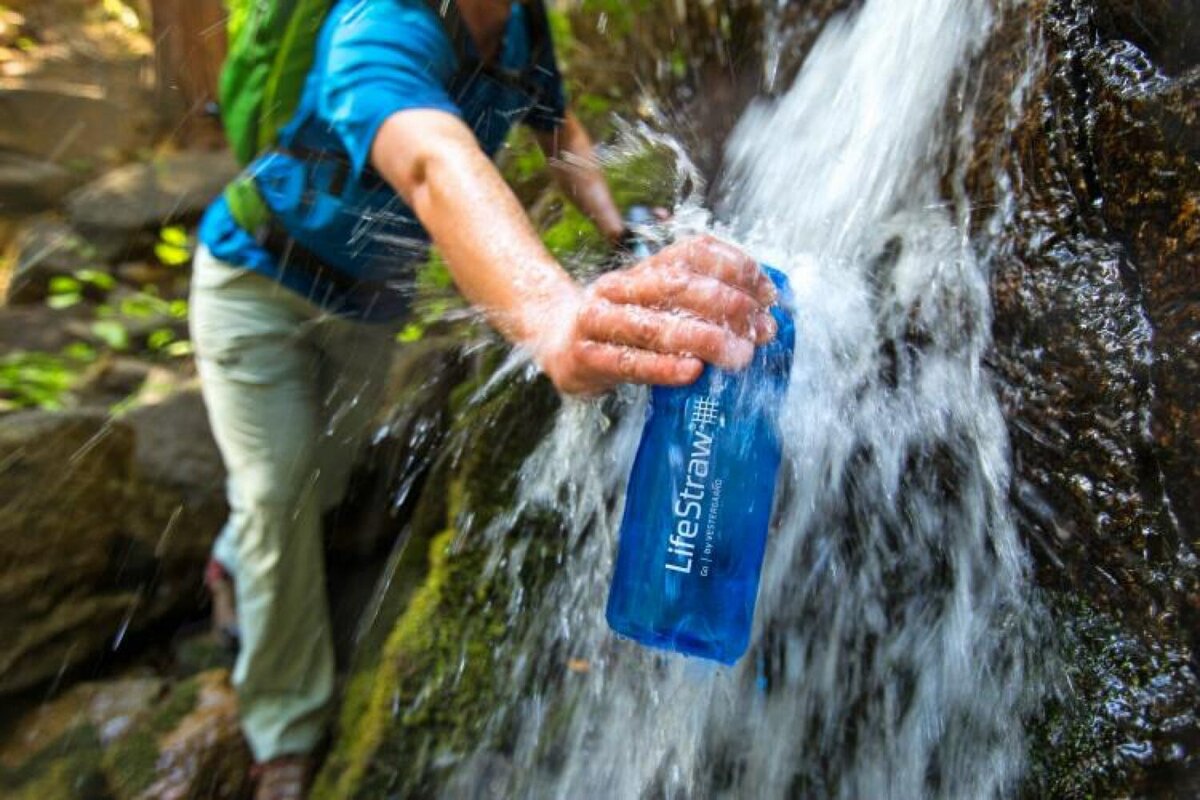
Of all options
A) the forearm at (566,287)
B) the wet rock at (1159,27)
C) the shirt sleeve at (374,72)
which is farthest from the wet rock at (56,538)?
the wet rock at (1159,27)

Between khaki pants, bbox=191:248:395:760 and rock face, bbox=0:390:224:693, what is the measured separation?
33.9 inches

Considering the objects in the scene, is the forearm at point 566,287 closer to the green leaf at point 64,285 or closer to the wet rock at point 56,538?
the wet rock at point 56,538

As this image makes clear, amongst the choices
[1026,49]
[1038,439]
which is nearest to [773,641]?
[1038,439]

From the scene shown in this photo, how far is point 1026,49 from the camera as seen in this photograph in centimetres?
186

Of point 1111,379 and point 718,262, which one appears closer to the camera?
point 718,262

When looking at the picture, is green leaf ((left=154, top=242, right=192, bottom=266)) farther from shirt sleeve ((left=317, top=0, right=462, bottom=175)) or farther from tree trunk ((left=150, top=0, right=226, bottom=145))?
shirt sleeve ((left=317, top=0, right=462, bottom=175))

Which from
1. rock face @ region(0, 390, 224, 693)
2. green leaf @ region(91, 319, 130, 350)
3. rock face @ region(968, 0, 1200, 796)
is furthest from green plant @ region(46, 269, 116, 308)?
rock face @ region(968, 0, 1200, 796)

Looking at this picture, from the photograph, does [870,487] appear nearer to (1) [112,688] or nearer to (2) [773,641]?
(2) [773,641]

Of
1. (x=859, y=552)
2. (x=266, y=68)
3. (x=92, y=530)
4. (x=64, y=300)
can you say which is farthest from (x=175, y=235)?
(x=859, y=552)

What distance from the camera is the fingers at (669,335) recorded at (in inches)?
→ 47.7

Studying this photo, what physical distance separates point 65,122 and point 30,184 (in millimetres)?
1071

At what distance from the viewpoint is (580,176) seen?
8.82ft

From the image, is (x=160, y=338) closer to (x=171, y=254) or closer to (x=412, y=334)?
(x=171, y=254)

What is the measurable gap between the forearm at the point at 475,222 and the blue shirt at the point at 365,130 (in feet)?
0.27
